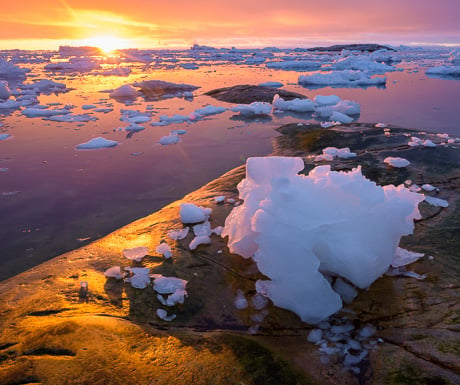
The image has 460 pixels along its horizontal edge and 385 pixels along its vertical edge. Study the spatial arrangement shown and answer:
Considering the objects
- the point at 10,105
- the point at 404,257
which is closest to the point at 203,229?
the point at 404,257

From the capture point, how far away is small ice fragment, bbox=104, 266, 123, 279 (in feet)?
7.60

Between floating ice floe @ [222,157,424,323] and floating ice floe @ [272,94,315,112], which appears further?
floating ice floe @ [272,94,315,112]

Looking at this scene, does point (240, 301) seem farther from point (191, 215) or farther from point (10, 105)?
point (10, 105)

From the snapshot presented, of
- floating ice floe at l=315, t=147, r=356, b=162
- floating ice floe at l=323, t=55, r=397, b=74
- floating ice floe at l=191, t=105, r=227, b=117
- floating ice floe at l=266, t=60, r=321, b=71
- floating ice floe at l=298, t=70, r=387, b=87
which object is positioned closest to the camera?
floating ice floe at l=315, t=147, r=356, b=162

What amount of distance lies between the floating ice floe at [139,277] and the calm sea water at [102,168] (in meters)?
1.40

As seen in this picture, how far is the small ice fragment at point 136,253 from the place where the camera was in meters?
2.55

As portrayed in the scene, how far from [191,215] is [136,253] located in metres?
0.70

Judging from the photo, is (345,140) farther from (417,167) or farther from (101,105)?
(101,105)

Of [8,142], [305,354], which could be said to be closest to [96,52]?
[8,142]

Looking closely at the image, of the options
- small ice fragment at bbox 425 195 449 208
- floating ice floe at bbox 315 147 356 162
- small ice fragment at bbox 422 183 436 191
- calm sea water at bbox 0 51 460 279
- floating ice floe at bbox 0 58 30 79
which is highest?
floating ice floe at bbox 0 58 30 79

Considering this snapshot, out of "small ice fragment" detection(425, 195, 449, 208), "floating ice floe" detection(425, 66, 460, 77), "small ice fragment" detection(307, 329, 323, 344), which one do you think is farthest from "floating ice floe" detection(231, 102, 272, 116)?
"floating ice floe" detection(425, 66, 460, 77)

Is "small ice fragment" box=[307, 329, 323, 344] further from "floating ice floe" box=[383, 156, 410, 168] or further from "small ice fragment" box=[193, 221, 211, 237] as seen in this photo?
"floating ice floe" box=[383, 156, 410, 168]

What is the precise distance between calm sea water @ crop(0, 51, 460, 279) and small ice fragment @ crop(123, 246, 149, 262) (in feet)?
3.63

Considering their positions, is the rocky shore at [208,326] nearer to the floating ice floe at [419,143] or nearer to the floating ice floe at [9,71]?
the floating ice floe at [419,143]
